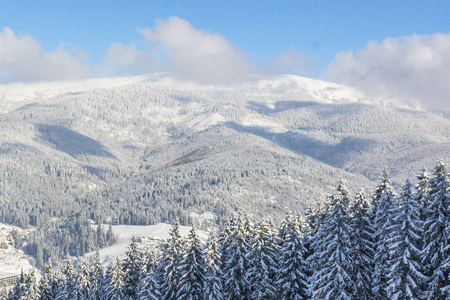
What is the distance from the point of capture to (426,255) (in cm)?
3077

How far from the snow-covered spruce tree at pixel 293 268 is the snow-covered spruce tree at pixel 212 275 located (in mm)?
7565

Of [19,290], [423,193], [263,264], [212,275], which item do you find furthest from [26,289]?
[423,193]

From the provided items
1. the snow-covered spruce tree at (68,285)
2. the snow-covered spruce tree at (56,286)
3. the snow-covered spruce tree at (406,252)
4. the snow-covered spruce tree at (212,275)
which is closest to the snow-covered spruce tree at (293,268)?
the snow-covered spruce tree at (212,275)

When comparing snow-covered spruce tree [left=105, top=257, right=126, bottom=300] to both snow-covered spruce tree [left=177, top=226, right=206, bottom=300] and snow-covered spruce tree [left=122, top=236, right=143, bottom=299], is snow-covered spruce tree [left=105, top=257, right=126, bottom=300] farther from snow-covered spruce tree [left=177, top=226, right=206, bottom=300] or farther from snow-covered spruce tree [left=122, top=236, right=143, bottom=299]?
snow-covered spruce tree [left=177, top=226, right=206, bottom=300]

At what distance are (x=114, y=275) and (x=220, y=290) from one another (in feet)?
53.2

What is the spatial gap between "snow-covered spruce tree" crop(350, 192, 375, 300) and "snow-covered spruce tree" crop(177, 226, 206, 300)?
61.7 feet

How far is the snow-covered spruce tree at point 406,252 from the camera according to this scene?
31656mm

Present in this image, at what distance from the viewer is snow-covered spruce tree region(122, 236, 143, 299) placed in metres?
55.0

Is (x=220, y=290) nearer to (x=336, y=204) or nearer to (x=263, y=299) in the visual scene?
(x=263, y=299)

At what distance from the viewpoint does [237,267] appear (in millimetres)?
45312

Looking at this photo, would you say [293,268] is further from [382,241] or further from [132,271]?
[132,271]

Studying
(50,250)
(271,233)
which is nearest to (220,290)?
(271,233)

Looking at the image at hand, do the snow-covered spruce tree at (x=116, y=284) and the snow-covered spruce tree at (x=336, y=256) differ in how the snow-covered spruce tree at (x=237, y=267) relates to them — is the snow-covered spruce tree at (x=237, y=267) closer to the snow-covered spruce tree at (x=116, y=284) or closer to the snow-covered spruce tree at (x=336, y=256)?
the snow-covered spruce tree at (x=336, y=256)

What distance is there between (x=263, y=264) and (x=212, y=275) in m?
6.56
